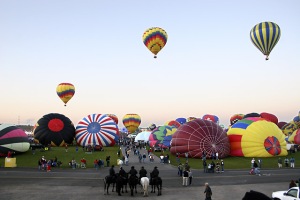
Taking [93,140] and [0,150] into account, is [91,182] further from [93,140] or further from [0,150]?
[93,140]

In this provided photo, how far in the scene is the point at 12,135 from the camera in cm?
3170

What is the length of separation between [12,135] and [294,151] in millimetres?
34342

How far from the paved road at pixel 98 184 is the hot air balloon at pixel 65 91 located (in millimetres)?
27471

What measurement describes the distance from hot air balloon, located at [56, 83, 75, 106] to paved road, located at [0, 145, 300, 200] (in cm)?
2747

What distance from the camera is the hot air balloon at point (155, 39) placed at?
4716 cm

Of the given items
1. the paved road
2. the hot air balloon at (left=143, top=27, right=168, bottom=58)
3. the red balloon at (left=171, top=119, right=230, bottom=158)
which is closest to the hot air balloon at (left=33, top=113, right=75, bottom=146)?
the hot air balloon at (left=143, top=27, right=168, bottom=58)

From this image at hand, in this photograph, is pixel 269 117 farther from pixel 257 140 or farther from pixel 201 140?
pixel 201 140

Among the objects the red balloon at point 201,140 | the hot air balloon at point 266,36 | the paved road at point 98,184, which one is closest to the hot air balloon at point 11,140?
the paved road at point 98,184

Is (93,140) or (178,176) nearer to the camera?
(178,176)

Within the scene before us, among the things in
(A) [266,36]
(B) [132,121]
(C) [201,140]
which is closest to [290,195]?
(C) [201,140]

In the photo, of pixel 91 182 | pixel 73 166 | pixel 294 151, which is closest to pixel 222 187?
pixel 91 182

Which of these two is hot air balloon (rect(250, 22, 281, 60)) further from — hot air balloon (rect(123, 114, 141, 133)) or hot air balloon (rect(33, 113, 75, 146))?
hot air balloon (rect(123, 114, 141, 133))

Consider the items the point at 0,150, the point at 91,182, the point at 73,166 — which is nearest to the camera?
the point at 91,182

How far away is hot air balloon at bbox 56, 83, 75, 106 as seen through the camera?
2000 inches
